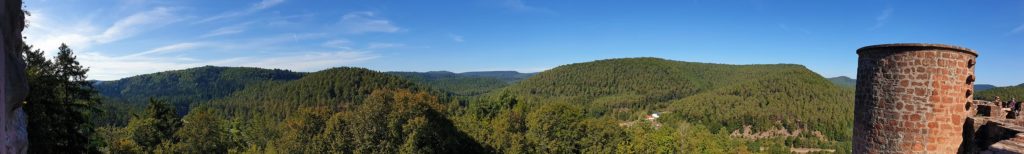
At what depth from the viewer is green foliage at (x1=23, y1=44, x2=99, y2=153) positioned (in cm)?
1695

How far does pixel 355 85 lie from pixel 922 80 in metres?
114

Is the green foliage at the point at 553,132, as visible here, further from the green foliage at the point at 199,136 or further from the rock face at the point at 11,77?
the rock face at the point at 11,77

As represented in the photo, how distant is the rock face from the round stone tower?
13.8 meters

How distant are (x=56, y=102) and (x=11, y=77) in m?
13.4

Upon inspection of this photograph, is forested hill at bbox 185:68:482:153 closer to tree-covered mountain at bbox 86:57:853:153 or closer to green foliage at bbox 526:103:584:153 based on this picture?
tree-covered mountain at bbox 86:57:853:153

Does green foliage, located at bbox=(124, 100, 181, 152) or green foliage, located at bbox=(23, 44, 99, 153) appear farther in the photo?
green foliage, located at bbox=(124, 100, 181, 152)

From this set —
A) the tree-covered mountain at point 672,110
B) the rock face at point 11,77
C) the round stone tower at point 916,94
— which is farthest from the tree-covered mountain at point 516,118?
the round stone tower at point 916,94

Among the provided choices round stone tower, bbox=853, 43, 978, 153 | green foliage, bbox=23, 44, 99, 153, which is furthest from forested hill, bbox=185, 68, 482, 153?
round stone tower, bbox=853, 43, 978, 153

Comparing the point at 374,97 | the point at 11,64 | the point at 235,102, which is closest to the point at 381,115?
the point at 374,97

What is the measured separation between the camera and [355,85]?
4496 inches

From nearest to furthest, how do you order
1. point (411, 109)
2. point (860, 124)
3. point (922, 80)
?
point (922, 80)
point (860, 124)
point (411, 109)

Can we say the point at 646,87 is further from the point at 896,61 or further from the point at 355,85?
the point at 896,61

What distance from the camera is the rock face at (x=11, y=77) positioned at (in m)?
8.16

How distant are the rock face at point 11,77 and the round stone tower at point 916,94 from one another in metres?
13.8
